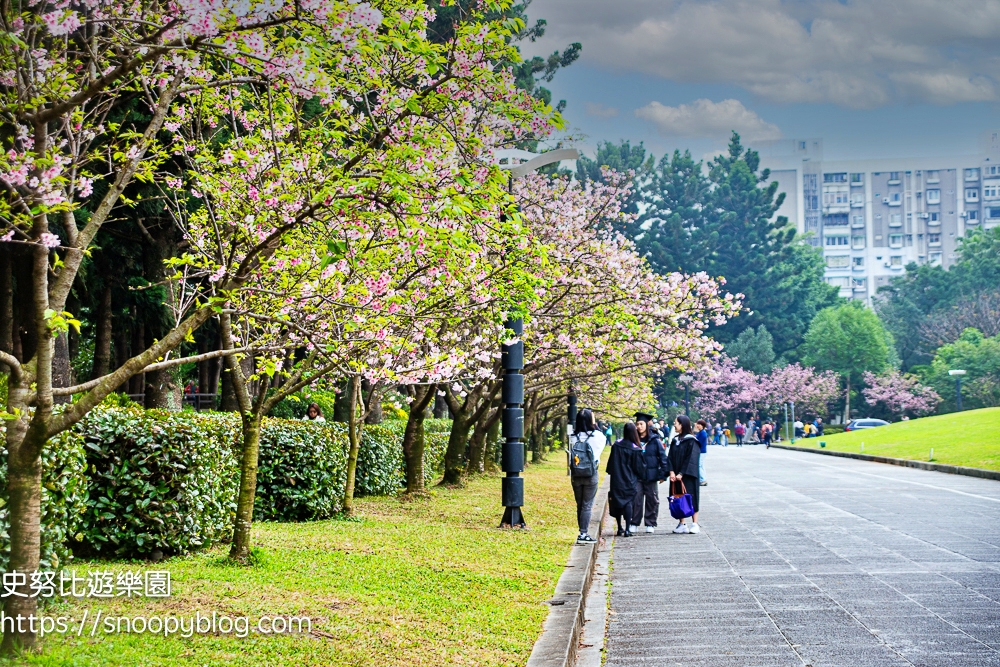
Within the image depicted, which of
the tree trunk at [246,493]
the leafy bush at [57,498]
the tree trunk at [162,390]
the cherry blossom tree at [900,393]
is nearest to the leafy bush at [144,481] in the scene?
the tree trunk at [246,493]

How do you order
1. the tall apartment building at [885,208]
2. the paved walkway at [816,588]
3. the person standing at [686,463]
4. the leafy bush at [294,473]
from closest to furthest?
the paved walkway at [816,588] → the leafy bush at [294,473] → the person standing at [686,463] → the tall apartment building at [885,208]

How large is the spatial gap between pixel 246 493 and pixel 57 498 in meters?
2.75

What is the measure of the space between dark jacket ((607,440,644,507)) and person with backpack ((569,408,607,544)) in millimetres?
645

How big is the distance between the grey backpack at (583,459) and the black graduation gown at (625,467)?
681 mm

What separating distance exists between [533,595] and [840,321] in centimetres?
8388

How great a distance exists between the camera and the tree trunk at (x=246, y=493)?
9.92m

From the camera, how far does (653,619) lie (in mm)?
8688

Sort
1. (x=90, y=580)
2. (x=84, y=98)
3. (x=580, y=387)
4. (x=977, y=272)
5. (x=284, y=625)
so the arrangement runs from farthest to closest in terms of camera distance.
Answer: (x=977, y=272)
(x=580, y=387)
(x=90, y=580)
(x=284, y=625)
(x=84, y=98)

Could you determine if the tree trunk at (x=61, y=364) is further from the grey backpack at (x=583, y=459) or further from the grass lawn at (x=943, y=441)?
the grass lawn at (x=943, y=441)

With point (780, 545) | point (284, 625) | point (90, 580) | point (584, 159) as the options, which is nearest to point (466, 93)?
point (284, 625)

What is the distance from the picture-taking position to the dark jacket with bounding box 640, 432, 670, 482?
15898 millimetres

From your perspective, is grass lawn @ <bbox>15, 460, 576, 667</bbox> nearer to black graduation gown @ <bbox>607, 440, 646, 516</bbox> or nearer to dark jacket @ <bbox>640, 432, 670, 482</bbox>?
black graduation gown @ <bbox>607, 440, 646, 516</bbox>

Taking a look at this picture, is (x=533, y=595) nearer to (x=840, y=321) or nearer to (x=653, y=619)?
(x=653, y=619)

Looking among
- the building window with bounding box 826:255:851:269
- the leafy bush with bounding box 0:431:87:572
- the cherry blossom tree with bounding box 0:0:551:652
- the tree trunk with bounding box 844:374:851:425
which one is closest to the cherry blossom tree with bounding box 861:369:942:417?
the tree trunk with bounding box 844:374:851:425
